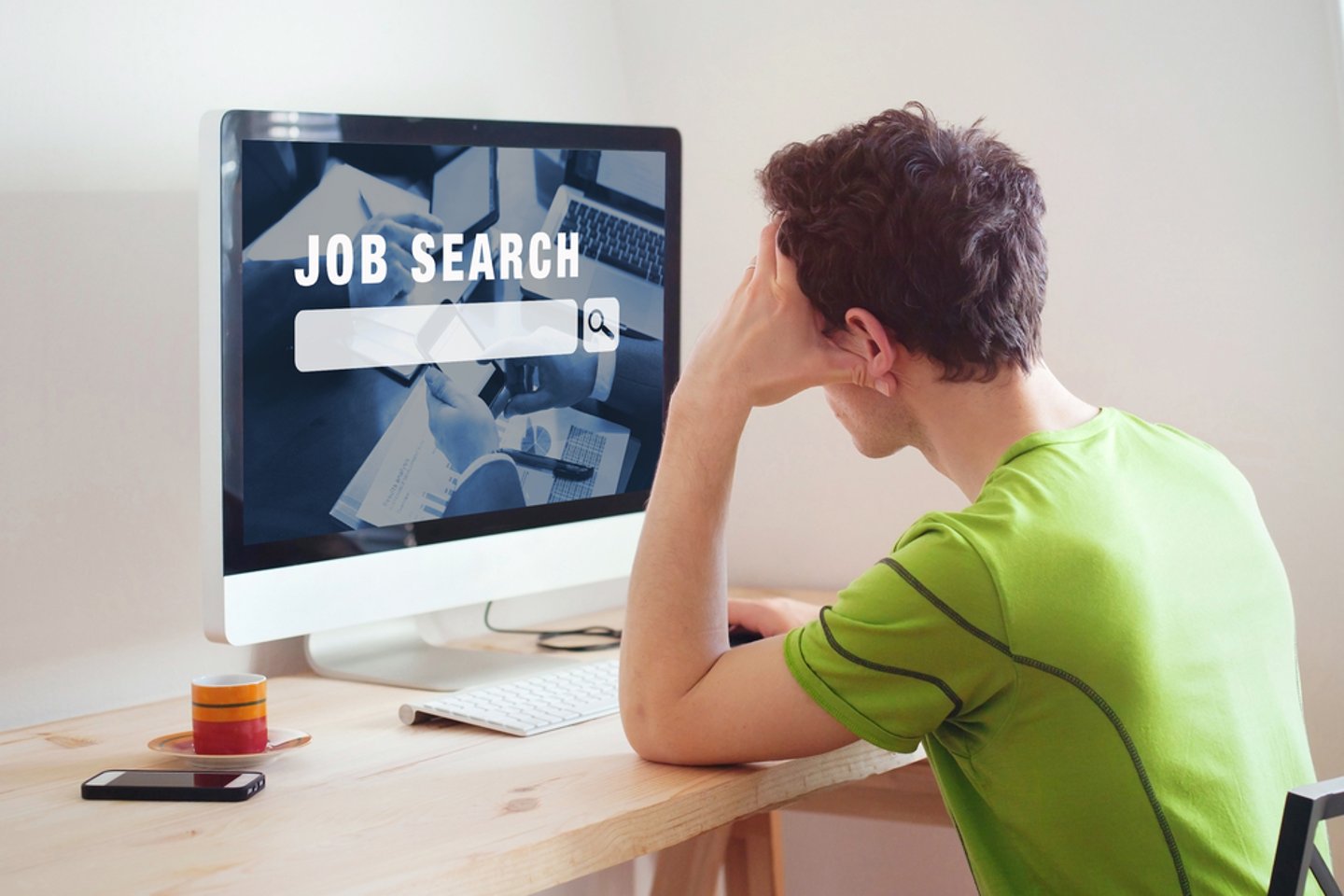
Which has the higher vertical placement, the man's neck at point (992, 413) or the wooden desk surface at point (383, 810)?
the man's neck at point (992, 413)

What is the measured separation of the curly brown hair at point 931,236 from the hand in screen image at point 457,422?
20.0 inches

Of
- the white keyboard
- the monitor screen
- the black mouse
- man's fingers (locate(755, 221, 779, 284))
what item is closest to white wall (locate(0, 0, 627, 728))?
the monitor screen

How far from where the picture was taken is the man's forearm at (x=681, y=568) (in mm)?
1265

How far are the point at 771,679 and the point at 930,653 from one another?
0.52 feet

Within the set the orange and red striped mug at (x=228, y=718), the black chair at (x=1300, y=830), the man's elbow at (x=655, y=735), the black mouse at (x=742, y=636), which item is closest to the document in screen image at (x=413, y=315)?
the orange and red striped mug at (x=228, y=718)

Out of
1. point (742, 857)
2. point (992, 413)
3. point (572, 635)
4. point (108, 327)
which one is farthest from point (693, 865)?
point (108, 327)

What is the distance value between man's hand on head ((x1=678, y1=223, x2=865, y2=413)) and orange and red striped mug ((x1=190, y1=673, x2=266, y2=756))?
0.50 meters

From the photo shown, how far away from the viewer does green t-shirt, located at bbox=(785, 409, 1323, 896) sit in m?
1.06

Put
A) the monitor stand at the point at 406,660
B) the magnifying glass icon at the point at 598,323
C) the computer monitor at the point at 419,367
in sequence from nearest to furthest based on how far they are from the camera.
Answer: the computer monitor at the point at 419,367 < the monitor stand at the point at 406,660 < the magnifying glass icon at the point at 598,323

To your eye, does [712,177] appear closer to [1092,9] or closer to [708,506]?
[1092,9]

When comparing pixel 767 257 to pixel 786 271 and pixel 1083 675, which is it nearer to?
pixel 786 271

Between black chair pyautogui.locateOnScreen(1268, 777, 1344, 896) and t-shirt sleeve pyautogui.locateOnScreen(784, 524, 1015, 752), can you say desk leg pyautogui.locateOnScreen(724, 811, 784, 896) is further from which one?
black chair pyautogui.locateOnScreen(1268, 777, 1344, 896)

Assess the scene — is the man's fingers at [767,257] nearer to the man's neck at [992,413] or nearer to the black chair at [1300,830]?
the man's neck at [992,413]

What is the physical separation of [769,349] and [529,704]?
455 mm
